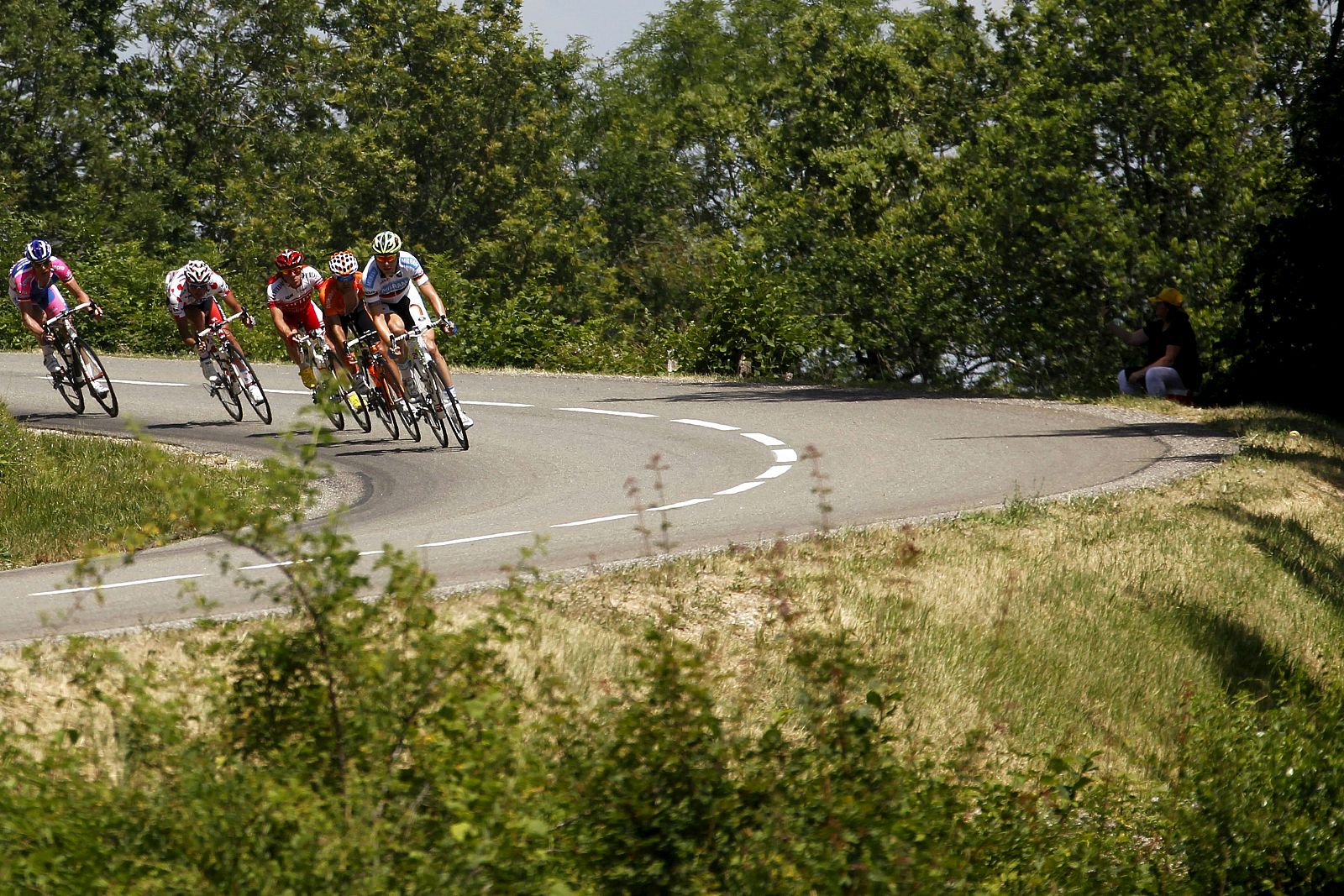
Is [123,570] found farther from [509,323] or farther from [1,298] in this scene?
[1,298]

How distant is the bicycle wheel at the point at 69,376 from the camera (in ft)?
61.8

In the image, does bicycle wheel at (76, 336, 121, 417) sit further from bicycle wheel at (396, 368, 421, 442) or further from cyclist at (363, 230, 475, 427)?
cyclist at (363, 230, 475, 427)

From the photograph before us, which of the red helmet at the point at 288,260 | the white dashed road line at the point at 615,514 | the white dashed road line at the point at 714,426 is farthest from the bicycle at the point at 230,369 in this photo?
the white dashed road line at the point at 714,426

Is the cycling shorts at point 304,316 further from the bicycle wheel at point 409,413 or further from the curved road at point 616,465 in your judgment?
the bicycle wheel at point 409,413

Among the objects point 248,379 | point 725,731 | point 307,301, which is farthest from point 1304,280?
point 725,731

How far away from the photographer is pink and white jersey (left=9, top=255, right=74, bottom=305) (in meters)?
17.8

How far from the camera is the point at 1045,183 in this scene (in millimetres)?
25453

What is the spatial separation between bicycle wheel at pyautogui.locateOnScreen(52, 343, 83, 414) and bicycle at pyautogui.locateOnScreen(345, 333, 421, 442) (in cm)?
413

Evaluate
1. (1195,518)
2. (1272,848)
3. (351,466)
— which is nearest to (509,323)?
(351,466)

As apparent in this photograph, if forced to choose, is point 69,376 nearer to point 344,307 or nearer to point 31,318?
point 31,318

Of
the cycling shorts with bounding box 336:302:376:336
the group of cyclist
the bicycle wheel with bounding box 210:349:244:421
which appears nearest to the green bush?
the group of cyclist

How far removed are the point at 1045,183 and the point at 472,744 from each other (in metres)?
21.5

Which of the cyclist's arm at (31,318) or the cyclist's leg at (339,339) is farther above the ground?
the cyclist's arm at (31,318)

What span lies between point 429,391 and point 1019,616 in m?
7.66
